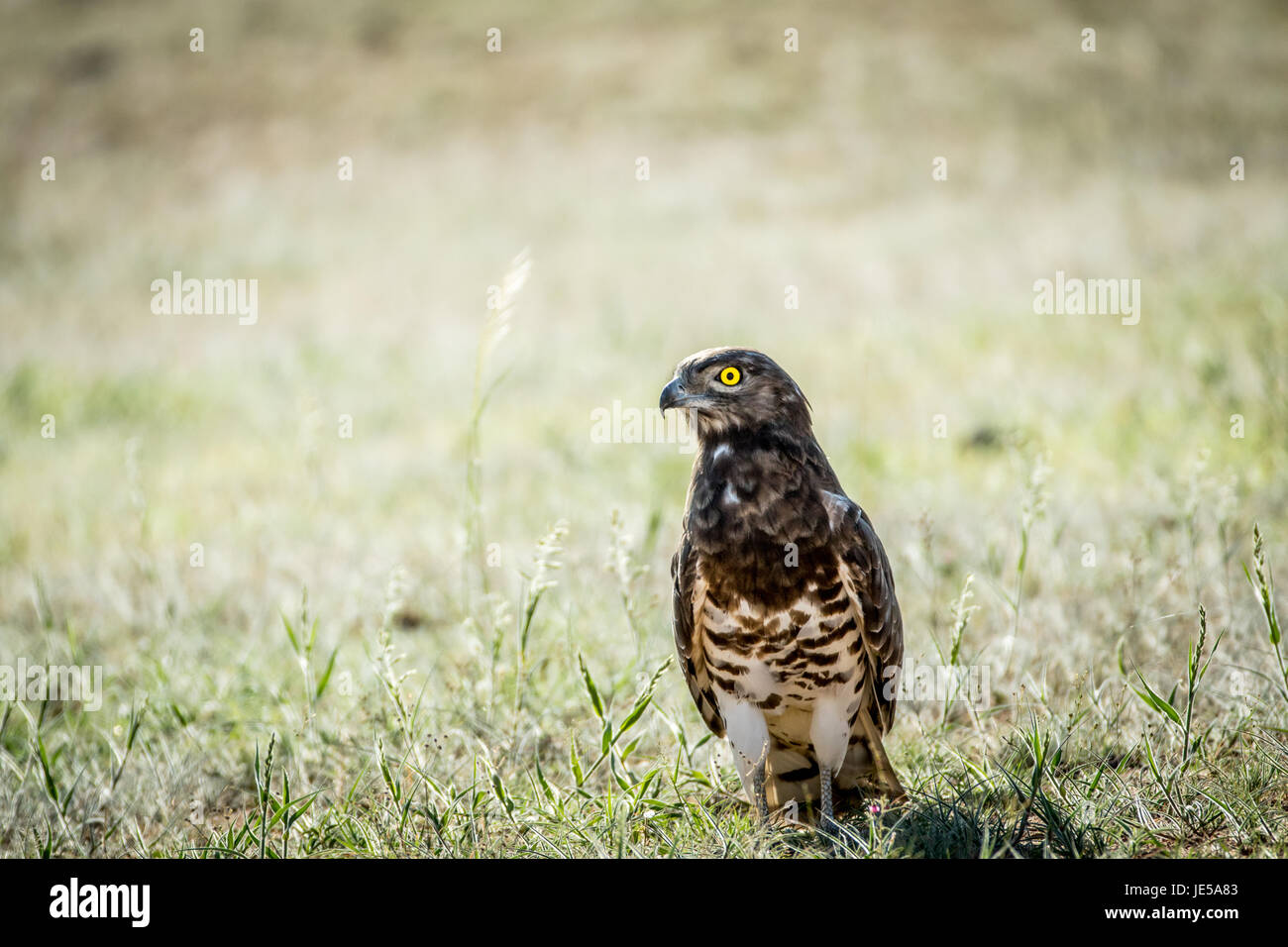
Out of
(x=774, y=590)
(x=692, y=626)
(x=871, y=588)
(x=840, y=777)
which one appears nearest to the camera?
(x=774, y=590)

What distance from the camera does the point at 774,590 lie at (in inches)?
123

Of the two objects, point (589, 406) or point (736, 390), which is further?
point (589, 406)

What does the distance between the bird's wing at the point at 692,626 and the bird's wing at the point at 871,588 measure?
0.45m

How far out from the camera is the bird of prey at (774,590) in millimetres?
3141

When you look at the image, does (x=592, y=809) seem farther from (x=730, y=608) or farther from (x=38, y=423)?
(x=38, y=423)

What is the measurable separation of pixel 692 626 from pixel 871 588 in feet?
1.87

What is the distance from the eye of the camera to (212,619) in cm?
562

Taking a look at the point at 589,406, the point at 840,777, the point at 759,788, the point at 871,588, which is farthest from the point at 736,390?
the point at 589,406

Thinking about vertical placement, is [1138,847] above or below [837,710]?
below

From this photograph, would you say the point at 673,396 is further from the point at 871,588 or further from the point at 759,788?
the point at 759,788

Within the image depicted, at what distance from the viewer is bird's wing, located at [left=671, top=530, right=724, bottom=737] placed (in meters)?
3.28

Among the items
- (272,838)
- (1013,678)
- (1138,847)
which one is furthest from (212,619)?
(1138,847)

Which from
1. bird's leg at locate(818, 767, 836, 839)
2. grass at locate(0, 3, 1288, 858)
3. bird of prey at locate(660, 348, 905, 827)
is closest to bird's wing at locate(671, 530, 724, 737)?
bird of prey at locate(660, 348, 905, 827)

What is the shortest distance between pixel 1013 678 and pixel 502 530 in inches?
137
